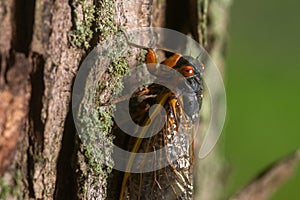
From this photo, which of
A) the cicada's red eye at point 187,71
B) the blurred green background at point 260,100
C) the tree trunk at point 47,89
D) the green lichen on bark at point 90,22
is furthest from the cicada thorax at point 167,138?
the blurred green background at point 260,100

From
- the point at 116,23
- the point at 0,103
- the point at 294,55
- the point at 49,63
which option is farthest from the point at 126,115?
the point at 294,55

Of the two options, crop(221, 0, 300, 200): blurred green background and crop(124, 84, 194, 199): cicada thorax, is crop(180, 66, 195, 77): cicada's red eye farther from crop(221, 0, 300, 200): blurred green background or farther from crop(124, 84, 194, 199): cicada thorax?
crop(221, 0, 300, 200): blurred green background

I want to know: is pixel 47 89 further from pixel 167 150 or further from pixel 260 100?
pixel 260 100

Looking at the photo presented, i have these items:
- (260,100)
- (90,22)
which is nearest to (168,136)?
(90,22)

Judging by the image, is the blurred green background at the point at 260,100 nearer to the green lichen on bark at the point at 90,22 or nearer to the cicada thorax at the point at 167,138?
Result: the cicada thorax at the point at 167,138

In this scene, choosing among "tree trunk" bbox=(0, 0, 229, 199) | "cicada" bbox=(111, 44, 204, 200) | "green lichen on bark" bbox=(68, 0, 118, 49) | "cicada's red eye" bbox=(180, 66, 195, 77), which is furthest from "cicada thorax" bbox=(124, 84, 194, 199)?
"green lichen on bark" bbox=(68, 0, 118, 49)

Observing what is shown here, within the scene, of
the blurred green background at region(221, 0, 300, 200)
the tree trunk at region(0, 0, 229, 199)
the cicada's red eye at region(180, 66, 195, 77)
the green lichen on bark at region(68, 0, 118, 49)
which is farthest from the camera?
the blurred green background at region(221, 0, 300, 200)
